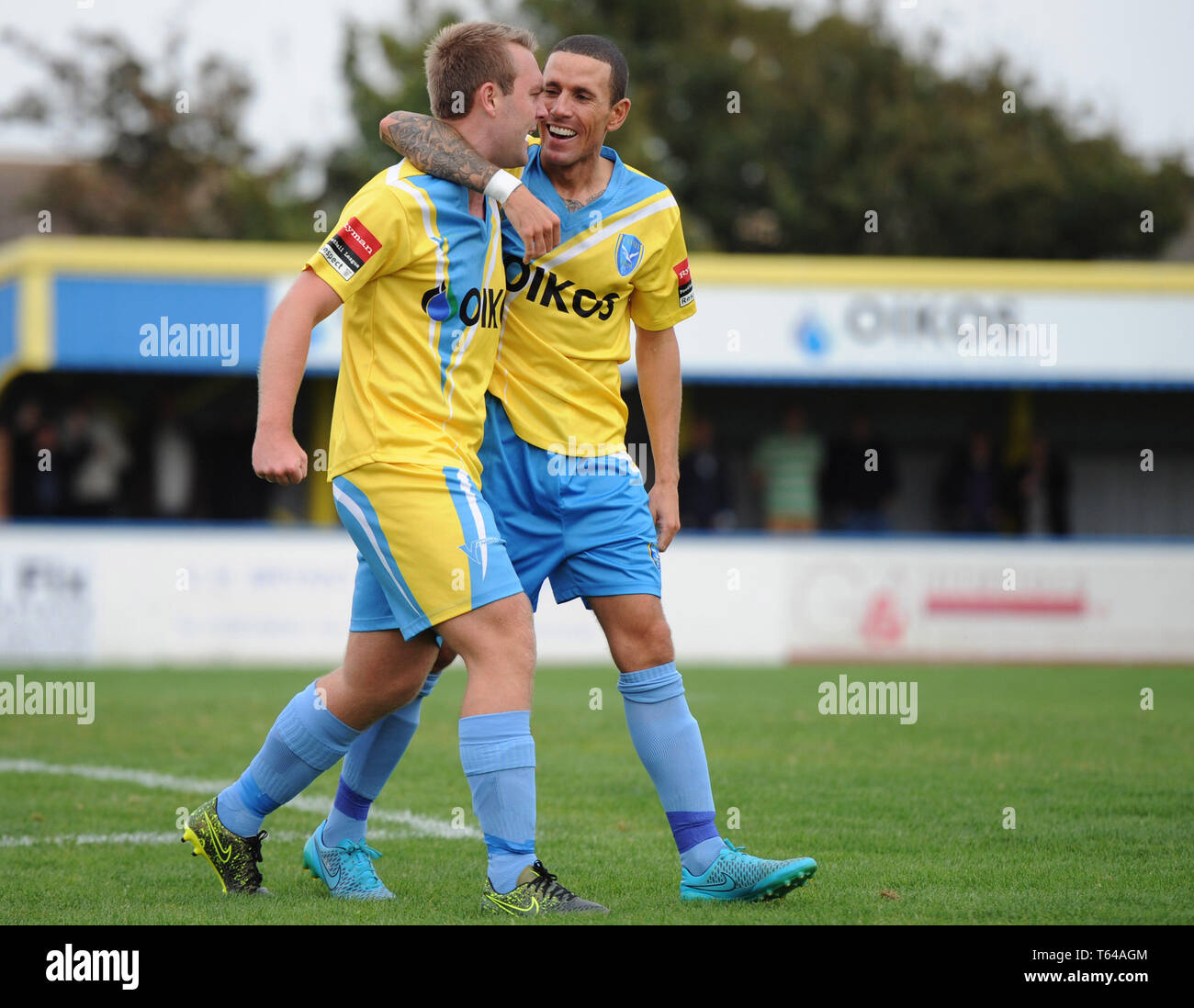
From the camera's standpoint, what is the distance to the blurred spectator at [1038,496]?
1767cm

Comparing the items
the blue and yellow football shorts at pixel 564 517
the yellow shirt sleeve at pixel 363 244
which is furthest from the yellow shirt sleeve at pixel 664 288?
the yellow shirt sleeve at pixel 363 244

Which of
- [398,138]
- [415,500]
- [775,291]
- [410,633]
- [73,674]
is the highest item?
[775,291]

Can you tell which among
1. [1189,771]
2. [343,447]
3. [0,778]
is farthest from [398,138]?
[1189,771]

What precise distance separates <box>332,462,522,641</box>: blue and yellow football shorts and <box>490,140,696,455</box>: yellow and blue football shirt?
44cm

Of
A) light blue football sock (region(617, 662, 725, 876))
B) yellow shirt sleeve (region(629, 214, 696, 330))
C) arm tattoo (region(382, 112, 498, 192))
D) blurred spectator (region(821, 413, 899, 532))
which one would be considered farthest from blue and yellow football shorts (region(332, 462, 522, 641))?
blurred spectator (region(821, 413, 899, 532))

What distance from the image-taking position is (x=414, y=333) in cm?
427

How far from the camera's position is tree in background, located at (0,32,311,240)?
106 feet

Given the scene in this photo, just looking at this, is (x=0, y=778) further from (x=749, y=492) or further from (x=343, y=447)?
(x=749, y=492)

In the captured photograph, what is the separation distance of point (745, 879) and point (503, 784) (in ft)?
2.38

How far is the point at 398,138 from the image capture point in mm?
4430

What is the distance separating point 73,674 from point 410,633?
32.1 ft

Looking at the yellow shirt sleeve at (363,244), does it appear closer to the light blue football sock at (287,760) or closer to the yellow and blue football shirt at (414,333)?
the yellow and blue football shirt at (414,333)

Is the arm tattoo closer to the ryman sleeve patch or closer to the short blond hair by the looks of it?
the short blond hair
